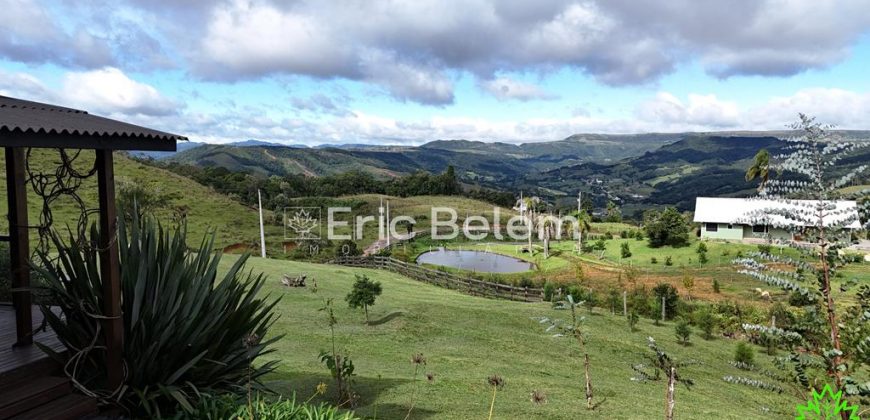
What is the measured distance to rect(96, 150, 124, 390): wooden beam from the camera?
15.7ft

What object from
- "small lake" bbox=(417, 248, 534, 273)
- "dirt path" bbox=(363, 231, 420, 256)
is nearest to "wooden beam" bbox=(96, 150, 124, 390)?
"small lake" bbox=(417, 248, 534, 273)

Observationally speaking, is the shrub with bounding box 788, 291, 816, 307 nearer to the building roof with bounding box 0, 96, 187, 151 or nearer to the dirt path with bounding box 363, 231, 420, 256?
the building roof with bounding box 0, 96, 187, 151

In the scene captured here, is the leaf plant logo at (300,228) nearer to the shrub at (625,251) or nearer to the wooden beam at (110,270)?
the shrub at (625,251)

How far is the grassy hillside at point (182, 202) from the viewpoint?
156 feet

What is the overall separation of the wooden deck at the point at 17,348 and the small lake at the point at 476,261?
3641cm

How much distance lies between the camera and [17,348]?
5.57 m

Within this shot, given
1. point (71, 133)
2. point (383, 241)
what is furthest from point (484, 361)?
point (383, 241)

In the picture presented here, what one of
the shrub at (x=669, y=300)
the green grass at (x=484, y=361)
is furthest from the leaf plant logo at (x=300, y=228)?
the shrub at (x=669, y=300)

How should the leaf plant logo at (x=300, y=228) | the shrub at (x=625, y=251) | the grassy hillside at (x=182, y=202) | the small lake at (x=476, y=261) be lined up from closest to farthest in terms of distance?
the small lake at (x=476, y=261)
the shrub at (x=625, y=251)
the grassy hillside at (x=182, y=202)
the leaf plant logo at (x=300, y=228)

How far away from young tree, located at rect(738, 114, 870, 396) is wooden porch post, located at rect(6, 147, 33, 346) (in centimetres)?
687

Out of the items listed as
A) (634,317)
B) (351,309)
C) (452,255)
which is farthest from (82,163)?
(634,317)

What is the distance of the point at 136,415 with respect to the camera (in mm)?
5297

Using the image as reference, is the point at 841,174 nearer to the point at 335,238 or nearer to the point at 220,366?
the point at 220,366

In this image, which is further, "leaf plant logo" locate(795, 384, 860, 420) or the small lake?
the small lake
